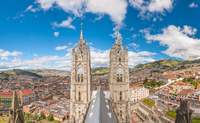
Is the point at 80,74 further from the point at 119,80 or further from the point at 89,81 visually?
the point at 119,80

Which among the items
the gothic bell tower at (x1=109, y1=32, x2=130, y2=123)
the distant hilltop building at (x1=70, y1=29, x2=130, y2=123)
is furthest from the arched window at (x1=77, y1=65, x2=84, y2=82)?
the gothic bell tower at (x1=109, y1=32, x2=130, y2=123)

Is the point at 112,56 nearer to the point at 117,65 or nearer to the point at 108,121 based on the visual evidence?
the point at 117,65

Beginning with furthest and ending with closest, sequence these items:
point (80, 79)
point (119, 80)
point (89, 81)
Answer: point (119, 80)
point (89, 81)
point (80, 79)

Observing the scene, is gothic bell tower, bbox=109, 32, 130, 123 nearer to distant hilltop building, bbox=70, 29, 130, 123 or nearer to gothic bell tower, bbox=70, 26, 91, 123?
distant hilltop building, bbox=70, 29, 130, 123

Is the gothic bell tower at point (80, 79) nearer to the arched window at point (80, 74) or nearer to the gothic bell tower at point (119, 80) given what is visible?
the arched window at point (80, 74)

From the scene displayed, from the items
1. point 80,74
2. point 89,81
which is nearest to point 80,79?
point 80,74
